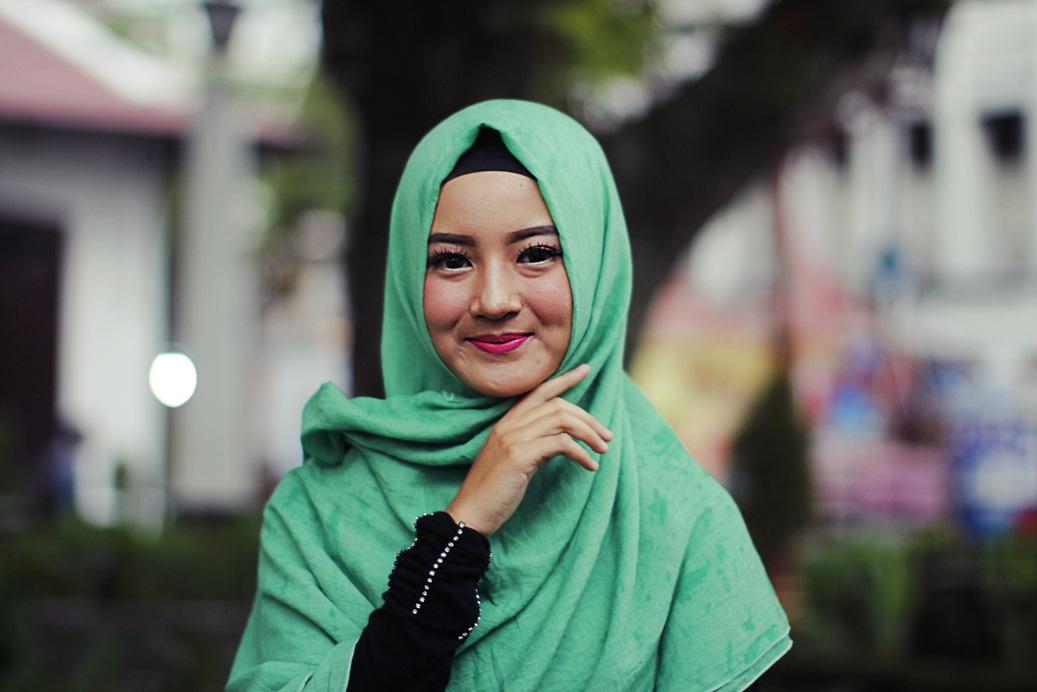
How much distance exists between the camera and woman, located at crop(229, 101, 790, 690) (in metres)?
1.43

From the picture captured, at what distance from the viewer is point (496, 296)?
1.46 meters

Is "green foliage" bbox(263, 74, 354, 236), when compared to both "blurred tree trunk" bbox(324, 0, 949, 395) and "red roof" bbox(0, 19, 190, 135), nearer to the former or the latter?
"red roof" bbox(0, 19, 190, 135)

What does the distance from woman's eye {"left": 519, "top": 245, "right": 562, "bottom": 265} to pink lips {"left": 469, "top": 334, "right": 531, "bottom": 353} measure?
0.11 metres

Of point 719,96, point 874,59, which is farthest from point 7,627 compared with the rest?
point 874,59

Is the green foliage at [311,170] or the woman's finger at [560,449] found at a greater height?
the green foliage at [311,170]

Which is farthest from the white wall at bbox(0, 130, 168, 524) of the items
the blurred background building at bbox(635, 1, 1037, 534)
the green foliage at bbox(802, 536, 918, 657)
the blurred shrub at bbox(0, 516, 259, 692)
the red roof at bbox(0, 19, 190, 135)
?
the green foliage at bbox(802, 536, 918, 657)

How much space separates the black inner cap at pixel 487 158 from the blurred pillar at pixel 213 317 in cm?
529

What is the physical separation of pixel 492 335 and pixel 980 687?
4.45 meters

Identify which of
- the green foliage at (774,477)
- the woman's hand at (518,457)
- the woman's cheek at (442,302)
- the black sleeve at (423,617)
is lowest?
the green foliage at (774,477)

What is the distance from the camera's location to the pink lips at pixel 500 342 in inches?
59.0

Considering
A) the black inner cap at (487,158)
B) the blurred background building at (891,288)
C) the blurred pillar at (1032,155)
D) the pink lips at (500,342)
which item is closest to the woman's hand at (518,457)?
the pink lips at (500,342)

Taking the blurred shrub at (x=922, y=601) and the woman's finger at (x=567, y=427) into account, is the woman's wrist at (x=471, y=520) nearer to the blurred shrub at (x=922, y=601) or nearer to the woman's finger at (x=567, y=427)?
the woman's finger at (x=567, y=427)

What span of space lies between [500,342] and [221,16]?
500 cm

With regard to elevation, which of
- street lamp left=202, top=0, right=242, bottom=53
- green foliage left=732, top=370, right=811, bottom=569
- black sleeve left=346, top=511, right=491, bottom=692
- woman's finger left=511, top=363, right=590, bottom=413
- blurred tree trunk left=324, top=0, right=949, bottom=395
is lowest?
green foliage left=732, top=370, right=811, bottom=569
